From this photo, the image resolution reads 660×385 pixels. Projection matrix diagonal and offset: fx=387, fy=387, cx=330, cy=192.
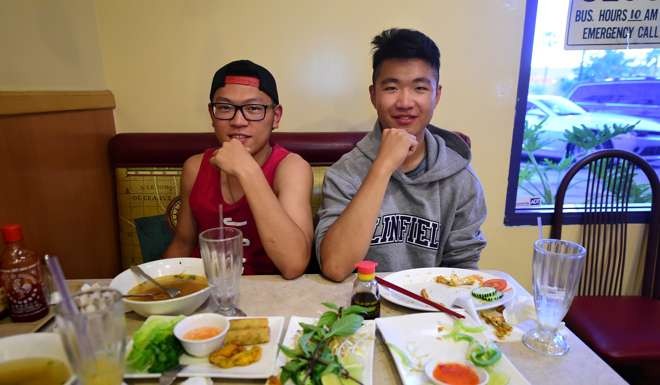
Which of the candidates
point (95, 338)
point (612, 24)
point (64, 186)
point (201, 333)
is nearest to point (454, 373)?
point (201, 333)

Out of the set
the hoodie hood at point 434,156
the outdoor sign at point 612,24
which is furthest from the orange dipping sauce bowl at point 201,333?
the outdoor sign at point 612,24

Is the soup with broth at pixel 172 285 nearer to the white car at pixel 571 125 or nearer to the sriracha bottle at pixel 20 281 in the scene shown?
the sriracha bottle at pixel 20 281

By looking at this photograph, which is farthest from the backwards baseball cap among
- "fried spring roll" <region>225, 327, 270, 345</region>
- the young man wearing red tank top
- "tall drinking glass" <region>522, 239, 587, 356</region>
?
"tall drinking glass" <region>522, 239, 587, 356</region>

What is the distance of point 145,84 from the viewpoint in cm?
197

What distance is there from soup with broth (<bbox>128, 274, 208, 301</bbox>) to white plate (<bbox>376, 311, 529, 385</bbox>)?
48 centimetres

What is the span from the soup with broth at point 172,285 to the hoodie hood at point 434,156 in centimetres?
75

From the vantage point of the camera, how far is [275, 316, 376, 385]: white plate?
0.71 meters

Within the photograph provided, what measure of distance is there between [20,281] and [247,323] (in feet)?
1.84

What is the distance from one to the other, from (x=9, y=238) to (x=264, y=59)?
136 cm

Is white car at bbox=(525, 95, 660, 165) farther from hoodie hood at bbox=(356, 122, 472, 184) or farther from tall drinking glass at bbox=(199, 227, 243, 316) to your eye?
tall drinking glass at bbox=(199, 227, 243, 316)

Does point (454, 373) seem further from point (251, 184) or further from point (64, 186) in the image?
point (64, 186)

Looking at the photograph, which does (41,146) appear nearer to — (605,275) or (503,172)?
(503,172)

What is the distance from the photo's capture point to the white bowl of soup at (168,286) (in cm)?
89

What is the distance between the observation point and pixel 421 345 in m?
0.79
